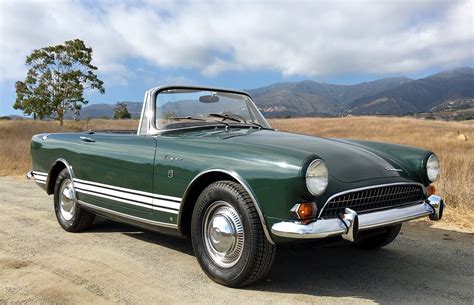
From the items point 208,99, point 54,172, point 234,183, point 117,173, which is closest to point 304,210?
point 234,183

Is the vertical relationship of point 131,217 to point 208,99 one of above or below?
below

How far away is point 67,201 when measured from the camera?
5.02 meters

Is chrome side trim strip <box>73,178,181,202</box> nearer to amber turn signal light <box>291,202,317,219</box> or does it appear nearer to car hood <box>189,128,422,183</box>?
car hood <box>189,128,422,183</box>

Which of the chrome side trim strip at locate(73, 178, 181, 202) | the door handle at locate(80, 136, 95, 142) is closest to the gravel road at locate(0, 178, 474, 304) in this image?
the chrome side trim strip at locate(73, 178, 181, 202)

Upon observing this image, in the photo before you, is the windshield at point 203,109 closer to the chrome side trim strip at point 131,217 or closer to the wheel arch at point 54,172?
the chrome side trim strip at point 131,217

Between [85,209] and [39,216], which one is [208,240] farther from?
[39,216]

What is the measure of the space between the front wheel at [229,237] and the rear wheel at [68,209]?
2.00m

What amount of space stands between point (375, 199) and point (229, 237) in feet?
3.56

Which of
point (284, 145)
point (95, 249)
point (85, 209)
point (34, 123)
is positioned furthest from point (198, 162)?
point (34, 123)

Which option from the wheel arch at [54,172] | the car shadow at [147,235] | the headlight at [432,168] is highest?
the headlight at [432,168]

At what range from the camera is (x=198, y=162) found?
338cm

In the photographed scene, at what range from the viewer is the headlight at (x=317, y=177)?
2.84 m

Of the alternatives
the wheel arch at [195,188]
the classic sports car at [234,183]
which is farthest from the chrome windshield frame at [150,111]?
the wheel arch at [195,188]

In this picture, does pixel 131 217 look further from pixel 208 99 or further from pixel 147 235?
pixel 208 99
